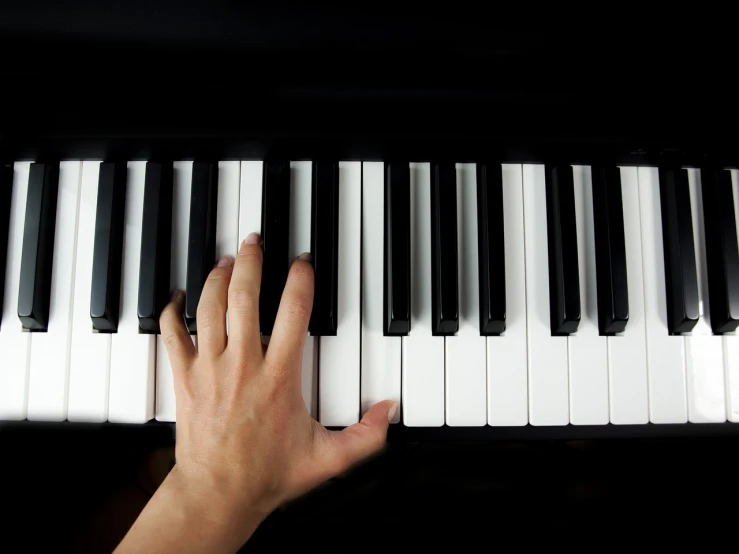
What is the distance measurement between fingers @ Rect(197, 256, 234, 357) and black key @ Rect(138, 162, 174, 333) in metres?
0.09

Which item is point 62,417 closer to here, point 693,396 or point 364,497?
point 364,497

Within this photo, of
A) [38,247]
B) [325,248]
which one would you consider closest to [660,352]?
[325,248]

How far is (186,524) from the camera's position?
64cm

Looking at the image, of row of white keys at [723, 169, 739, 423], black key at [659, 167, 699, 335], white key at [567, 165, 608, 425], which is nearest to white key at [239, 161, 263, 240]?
white key at [567, 165, 608, 425]

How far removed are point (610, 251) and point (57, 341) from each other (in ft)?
3.12

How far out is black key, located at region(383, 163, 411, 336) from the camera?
700 millimetres

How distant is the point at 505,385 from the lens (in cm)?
74

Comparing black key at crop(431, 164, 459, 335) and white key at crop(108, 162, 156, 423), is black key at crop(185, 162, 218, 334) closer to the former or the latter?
white key at crop(108, 162, 156, 423)

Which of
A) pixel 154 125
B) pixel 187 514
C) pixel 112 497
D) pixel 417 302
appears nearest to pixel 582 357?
pixel 417 302

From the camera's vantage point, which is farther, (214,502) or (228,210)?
(228,210)

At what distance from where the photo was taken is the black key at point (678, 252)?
28.8 inches

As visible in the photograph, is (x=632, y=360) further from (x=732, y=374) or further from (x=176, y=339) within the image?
(x=176, y=339)

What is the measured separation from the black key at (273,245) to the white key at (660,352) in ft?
1.96

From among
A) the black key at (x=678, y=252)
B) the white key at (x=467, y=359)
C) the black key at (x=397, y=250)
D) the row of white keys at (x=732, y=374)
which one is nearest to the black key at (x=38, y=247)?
the black key at (x=397, y=250)
